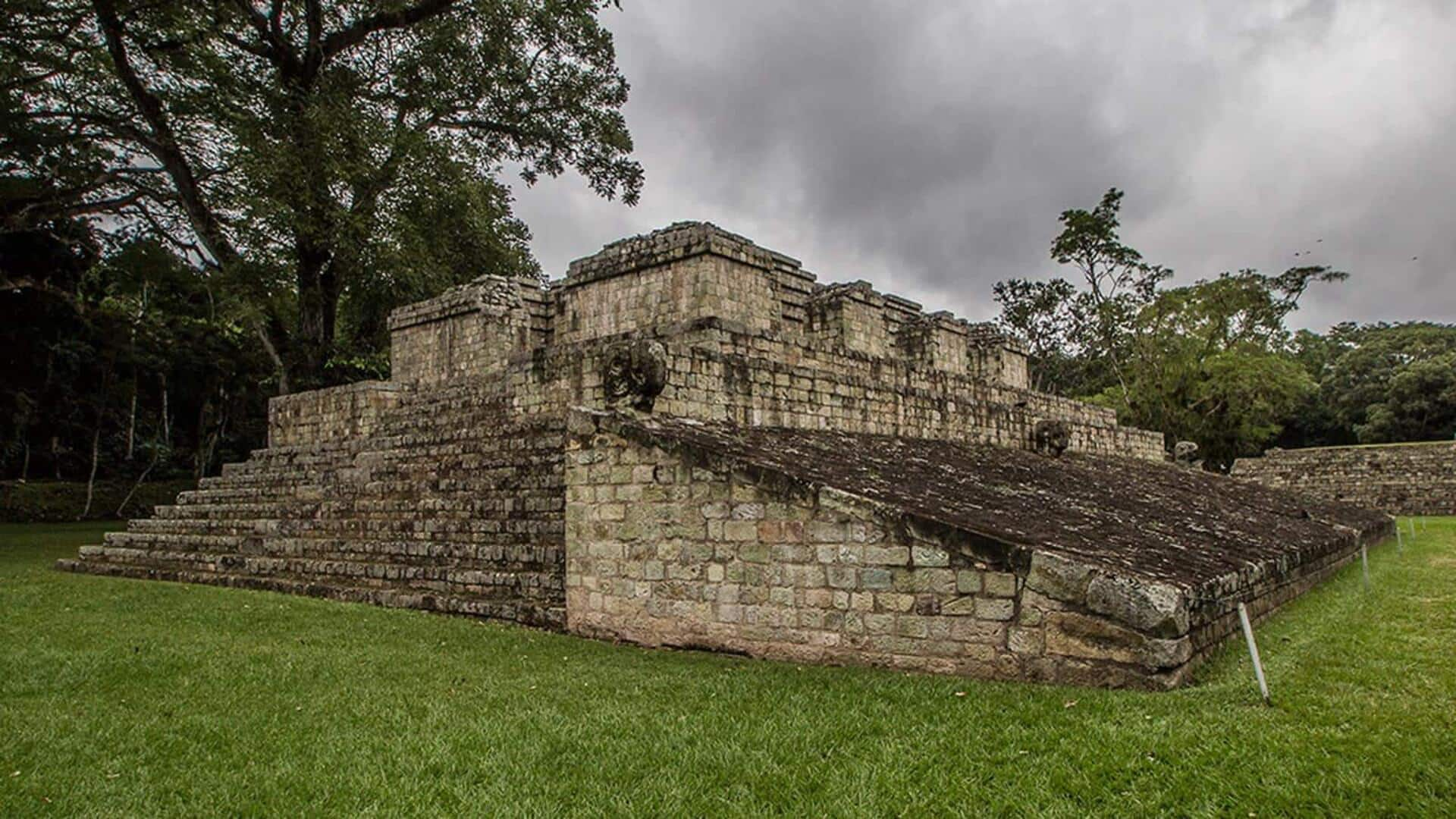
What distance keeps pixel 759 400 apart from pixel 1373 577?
8287mm

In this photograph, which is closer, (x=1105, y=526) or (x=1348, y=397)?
(x=1105, y=526)

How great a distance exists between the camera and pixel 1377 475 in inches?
1123

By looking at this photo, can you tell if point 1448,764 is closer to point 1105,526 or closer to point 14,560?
point 1105,526

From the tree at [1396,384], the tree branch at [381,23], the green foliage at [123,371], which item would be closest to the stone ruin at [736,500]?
the tree branch at [381,23]

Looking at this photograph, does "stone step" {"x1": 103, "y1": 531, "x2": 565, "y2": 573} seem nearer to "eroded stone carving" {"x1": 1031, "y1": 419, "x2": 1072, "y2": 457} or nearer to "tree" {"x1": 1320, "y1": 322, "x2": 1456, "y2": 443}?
"eroded stone carving" {"x1": 1031, "y1": 419, "x2": 1072, "y2": 457}

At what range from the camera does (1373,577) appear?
10516mm

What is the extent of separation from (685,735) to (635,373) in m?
3.54

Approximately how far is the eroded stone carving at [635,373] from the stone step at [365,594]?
1937 millimetres

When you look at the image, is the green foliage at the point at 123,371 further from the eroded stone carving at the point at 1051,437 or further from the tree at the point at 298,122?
the eroded stone carving at the point at 1051,437

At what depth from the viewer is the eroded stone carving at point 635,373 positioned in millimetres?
7051

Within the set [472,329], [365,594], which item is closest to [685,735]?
[365,594]

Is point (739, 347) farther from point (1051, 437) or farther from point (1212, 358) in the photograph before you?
point (1212, 358)

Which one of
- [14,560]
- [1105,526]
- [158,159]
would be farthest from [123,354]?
[1105,526]

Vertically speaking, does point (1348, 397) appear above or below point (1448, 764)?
above
